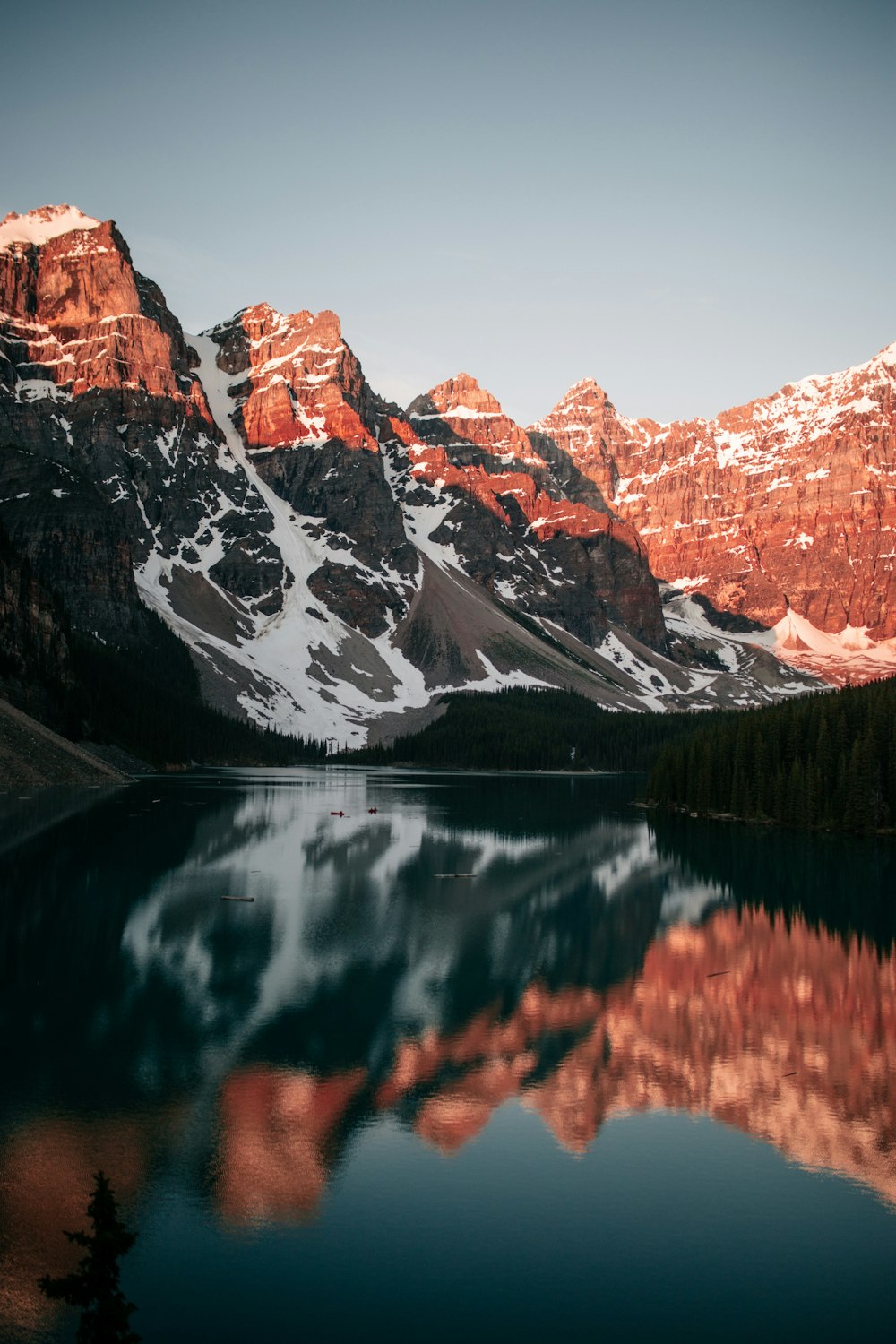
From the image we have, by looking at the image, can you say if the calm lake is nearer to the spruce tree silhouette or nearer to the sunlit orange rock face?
the sunlit orange rock face

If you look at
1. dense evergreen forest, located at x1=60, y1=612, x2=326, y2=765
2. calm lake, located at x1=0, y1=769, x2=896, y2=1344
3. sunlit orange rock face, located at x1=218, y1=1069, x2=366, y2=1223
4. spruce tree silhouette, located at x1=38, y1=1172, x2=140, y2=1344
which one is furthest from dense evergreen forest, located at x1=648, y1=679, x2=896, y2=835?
spruce tree silhouette, located at x1=38, y1=1172, x2=140, y2=1344

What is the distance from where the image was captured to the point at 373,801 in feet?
370

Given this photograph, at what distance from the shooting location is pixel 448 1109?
21.8m

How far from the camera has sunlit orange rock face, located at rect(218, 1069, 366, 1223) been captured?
17.3 meters

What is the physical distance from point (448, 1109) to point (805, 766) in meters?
77.8

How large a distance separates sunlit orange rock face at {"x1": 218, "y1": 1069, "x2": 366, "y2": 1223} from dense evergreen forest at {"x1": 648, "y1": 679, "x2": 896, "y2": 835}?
6867 cm

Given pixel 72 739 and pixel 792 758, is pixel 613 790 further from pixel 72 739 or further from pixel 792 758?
pixel 72 739

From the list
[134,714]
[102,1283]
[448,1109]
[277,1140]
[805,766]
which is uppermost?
[134,714]

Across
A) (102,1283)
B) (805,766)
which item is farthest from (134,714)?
(102,1283)

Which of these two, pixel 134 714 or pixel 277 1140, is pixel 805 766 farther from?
pixel 134 714

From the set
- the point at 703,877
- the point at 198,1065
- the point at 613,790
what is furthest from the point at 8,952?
the point at 613,790

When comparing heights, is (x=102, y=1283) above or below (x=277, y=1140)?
above

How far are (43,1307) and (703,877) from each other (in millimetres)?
48491

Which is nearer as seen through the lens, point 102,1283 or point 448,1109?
point 102,1283
